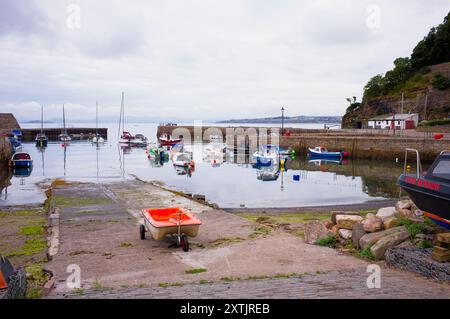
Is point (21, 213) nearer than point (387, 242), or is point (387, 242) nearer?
point (387, 242)

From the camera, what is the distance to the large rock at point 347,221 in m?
11.8

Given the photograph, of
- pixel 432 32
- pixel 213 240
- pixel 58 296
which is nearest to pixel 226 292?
pixel 58 296

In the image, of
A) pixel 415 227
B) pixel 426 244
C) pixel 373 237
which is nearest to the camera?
pixel 426 244

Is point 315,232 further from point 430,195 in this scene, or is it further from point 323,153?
point 323,153

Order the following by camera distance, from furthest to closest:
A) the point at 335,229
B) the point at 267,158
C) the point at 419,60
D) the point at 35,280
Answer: the point at 419,60, the point at 267,158, the point at 335,229, the point at 35,280

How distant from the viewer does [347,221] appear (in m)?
12.0

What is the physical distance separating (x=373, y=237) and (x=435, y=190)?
73.7 inches

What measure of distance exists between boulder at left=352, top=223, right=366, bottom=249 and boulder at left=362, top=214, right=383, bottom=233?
10cm

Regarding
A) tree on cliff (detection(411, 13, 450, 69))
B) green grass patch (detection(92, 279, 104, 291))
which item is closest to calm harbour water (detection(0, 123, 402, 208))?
green grass patch (detection(92, 279, 104, 291))

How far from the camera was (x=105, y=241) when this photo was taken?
12750mm

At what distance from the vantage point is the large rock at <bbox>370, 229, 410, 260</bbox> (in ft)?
32.1

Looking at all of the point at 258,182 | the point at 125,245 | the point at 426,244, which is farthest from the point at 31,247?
the point at 258,182
